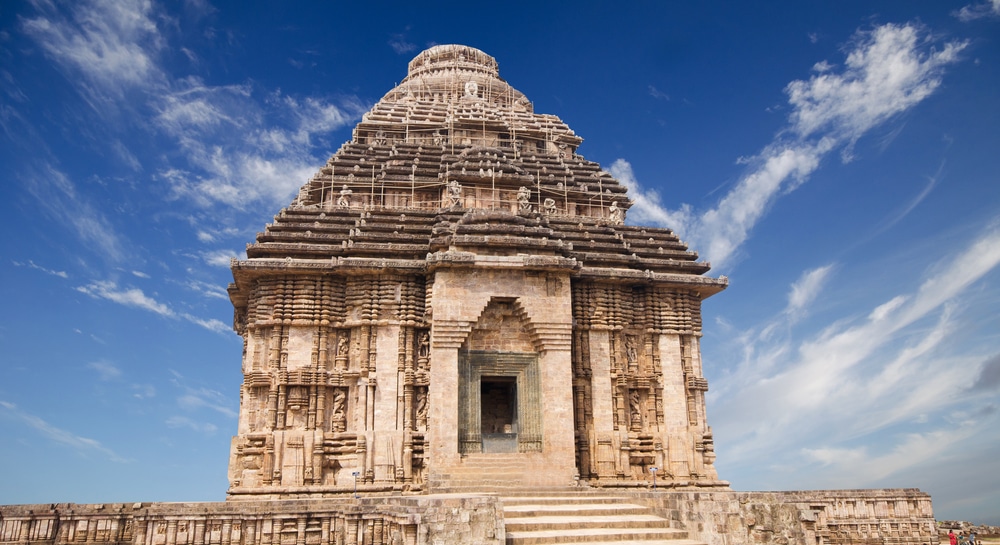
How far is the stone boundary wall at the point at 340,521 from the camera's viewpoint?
45.3 feet

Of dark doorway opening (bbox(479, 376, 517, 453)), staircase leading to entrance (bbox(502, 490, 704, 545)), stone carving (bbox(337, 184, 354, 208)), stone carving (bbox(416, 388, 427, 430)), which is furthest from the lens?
stone carving (bbox(337, 184, 354, 208))

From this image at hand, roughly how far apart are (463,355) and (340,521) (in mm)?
6600

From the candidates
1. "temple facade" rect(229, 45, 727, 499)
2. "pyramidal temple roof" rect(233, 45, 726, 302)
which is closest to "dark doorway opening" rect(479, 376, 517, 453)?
"temple facade" rect(229, 45, 727, 499)

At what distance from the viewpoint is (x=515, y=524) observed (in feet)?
49.3

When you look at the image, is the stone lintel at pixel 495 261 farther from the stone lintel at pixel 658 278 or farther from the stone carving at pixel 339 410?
the stone carving at pixel 339 410

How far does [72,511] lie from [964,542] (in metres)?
22.4

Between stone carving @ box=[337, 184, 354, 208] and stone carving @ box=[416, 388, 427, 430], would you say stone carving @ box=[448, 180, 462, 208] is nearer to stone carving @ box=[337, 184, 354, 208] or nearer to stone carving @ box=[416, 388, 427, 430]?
stone carving @ box=[337, 184, 354, 208]

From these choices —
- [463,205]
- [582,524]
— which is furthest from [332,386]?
[582,524]

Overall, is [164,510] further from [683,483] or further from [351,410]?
[683,483]

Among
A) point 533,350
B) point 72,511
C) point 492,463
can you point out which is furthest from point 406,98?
point 72,511

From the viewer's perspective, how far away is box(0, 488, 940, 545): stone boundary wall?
13.8 m

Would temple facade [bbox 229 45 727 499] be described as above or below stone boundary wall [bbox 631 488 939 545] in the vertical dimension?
above

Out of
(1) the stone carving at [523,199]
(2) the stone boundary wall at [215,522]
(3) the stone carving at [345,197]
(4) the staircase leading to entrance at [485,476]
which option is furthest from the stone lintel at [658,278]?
(2) the stone boundary wall at [215,522]

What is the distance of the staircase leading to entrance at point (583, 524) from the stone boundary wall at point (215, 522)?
145cm
